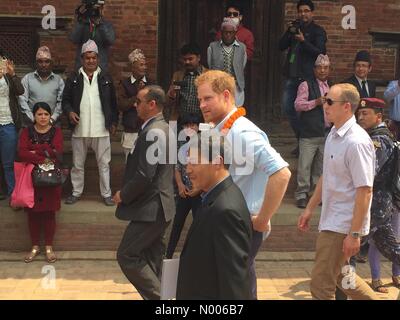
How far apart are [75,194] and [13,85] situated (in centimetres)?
146

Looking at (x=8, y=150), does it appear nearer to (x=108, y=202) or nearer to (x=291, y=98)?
(x=108, y=202)

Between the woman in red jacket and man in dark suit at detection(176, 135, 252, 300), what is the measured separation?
4147mm

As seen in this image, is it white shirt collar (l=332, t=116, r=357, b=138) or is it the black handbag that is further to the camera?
the black handbag

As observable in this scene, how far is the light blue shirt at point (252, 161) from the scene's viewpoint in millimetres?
4184

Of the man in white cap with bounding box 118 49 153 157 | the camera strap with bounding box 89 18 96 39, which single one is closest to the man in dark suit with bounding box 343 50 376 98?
the man in white cap with bounding box 118 49 153 157

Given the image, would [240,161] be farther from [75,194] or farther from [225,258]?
[75,194]

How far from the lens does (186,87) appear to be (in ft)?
25.2

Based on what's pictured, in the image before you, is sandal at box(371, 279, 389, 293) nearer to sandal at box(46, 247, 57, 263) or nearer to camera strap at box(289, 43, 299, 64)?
camera strap at box(289, 43, 299, 64)

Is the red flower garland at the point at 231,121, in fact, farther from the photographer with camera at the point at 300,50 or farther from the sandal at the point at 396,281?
the photographer with camera at the point at 300,50

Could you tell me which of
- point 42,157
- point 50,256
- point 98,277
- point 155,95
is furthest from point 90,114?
point 155,95

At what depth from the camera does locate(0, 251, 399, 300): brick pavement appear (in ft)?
20.8

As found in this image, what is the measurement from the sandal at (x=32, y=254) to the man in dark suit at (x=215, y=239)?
4150 mm

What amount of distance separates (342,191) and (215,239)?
1.75 metres

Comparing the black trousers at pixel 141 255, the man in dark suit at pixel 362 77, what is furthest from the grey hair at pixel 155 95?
the man in dark suit at pixel 362 77
